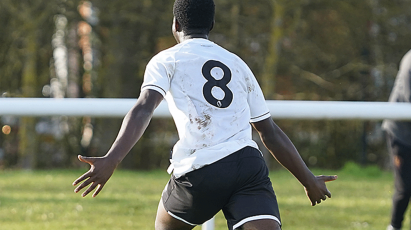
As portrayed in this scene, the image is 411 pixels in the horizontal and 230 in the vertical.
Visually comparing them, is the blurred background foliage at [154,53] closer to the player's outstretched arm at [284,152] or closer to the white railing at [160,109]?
the white railing at [160,109]

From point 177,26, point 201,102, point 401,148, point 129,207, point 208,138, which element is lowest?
point 129,207

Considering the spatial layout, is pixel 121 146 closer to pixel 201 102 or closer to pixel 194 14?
pixel 201 102

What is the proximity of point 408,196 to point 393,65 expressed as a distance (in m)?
10.00

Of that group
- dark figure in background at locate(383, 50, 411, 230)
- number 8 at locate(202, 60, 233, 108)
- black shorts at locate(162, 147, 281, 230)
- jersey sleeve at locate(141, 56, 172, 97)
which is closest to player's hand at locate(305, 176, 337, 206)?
black shorts at locate(162, 147, 281, 230)

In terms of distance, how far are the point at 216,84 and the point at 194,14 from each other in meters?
0.37

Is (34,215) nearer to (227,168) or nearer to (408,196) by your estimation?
(408,196)

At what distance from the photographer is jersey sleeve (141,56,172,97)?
8.82 feet

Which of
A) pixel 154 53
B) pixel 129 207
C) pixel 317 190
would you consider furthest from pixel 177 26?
pixel 154 53

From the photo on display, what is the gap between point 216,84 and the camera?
110 inches

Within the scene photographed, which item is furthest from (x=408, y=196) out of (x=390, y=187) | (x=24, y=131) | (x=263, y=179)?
(x=24, y=131)

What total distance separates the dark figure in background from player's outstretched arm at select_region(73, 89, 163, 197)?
3117 mm

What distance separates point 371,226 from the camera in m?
6.09

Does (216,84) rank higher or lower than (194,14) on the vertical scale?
lower

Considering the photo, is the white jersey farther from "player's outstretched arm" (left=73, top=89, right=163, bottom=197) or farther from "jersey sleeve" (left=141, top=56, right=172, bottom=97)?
"player's outstretched arm" (left=73, top=89, right=163, bottom=197)
